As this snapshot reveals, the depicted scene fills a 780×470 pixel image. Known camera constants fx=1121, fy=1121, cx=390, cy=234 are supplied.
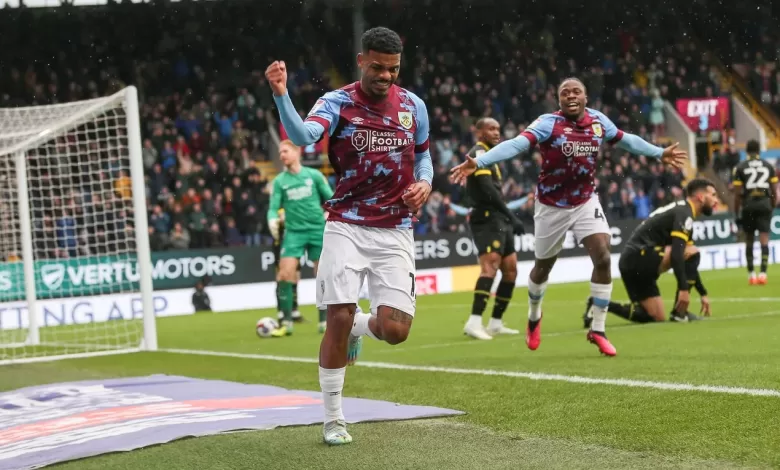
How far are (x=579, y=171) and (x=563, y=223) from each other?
1.41 feet

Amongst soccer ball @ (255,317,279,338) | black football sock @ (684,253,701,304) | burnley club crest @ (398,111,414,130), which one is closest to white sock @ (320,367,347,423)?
burnley club crest @ (398,111,414,130)

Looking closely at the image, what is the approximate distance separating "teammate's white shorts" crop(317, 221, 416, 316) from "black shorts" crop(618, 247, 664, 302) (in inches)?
248

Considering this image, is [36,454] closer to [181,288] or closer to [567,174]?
[567,174]

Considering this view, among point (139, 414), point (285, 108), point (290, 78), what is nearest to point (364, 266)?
point (285, 108)

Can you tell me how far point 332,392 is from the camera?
217 inches

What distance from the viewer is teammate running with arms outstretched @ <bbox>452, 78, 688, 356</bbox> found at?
861 cm

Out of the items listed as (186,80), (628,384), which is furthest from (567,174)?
(186,80)

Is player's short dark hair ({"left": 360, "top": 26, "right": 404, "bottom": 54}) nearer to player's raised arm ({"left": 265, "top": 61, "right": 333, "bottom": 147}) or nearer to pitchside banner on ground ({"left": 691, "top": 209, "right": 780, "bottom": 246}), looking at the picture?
player's raised arm ({"left": 265, "top": 61, "right": 333, "bottom": 147})

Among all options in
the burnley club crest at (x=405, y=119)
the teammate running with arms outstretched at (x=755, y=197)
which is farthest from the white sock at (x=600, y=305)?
the teammate running with arms outstretched at (x=755, y=197)

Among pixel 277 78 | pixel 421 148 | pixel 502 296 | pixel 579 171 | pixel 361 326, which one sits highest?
pixel 277 78

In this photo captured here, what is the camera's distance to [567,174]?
879cm

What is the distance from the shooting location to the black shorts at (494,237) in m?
11.2

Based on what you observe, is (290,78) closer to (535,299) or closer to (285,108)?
(535,299)

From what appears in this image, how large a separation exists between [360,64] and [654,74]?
1186 inches
